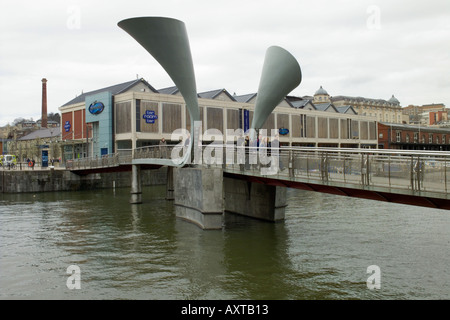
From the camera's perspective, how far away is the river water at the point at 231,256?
39.8 feet

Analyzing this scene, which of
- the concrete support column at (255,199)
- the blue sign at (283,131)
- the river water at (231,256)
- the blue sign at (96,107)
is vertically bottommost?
the river water at (231,256)

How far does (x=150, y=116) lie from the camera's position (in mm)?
50094

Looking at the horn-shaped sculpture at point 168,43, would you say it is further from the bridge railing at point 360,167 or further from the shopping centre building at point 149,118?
the shopping centre building at point 149,118

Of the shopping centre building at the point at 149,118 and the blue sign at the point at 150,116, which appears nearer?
the blue sign at the point at 150,116

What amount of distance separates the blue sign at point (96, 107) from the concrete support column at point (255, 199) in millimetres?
30759

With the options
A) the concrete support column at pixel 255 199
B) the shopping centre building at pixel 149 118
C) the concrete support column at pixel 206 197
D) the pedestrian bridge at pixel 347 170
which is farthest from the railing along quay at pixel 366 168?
the shopping centre building at pixel 149 118

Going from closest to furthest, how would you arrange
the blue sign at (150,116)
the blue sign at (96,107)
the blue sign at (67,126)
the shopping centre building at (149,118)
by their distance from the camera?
1. the blue sign at (150,116)
2. the shopping centre building at (149,118)
3. the blue sign at (96,107)
4. the blue sign at (67,126)

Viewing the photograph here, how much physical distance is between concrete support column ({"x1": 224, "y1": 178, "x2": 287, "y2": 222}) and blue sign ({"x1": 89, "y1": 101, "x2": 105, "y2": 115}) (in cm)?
3076

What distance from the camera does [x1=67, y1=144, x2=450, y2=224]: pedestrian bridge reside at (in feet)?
38.2

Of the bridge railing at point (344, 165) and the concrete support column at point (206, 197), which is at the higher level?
the bridge railing at point (344, 165)

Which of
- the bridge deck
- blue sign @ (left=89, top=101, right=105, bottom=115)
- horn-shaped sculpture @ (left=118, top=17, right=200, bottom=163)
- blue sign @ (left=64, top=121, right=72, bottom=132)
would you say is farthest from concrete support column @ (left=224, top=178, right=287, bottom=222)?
blue sign @ (left=64, top=121, right=72, bottom=132)

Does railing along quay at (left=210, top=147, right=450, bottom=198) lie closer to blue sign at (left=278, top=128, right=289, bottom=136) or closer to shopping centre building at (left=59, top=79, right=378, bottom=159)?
shopping centre building at (left=59, top=79, right=378, bottom=159)

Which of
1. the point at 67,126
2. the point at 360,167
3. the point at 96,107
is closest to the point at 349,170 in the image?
the point at 360,167

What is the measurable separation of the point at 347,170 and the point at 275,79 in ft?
31.0
